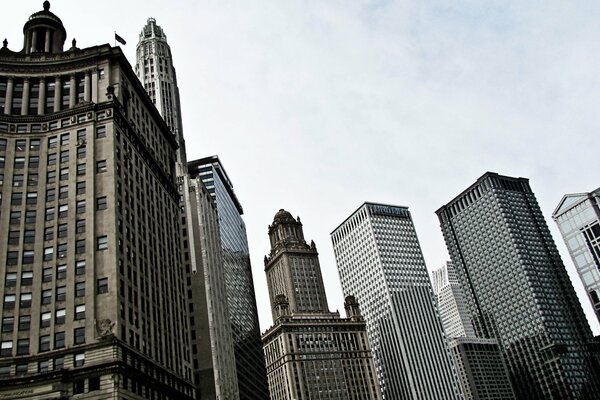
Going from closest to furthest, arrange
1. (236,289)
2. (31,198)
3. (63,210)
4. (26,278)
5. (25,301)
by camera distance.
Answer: (25,301) < (26,278) < (63,210) < (31,198) < (236,289)

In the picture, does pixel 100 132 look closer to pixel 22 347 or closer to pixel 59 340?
pixel 59 340

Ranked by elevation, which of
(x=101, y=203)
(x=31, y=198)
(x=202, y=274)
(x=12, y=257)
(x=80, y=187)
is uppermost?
(x=202, y=274)

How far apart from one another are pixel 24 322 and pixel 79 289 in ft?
23.7

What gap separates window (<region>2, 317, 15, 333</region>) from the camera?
7056 centimetres

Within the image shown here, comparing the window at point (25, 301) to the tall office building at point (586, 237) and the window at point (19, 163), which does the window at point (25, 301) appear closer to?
the window at point (19, 163)

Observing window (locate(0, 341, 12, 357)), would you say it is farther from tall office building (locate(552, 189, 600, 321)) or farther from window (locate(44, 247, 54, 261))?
tall office building (locate(552, 189, 600, 321))

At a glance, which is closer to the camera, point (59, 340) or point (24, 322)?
point (59, 340)

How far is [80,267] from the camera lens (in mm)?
75312

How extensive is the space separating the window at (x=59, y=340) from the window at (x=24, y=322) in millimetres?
3803

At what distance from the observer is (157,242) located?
9325cm

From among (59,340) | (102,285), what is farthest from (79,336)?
(102,285)

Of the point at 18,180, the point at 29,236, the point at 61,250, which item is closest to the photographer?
the point at 61,250

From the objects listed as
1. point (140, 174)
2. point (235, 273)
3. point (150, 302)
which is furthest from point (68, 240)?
point (235, 273)

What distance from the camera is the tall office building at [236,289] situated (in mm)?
159625
